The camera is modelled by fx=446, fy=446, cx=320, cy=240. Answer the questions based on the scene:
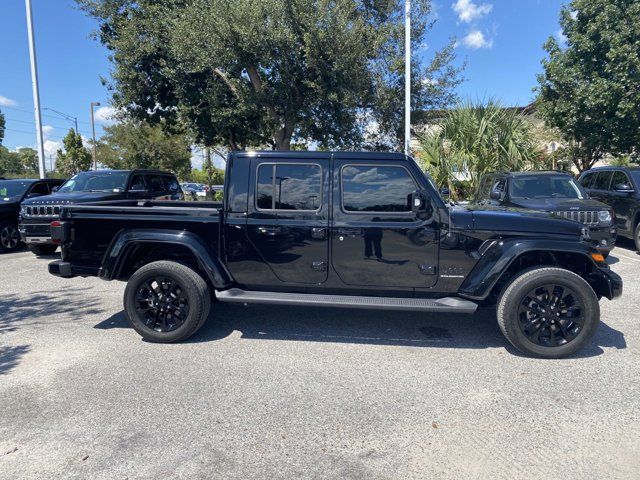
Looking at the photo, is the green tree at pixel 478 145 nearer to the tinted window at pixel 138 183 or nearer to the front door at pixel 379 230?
the tinted window at pixel 138 183

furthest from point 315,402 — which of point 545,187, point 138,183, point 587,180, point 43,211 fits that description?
point 587,180

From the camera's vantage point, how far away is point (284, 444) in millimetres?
2926

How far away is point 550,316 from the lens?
13.8 ft

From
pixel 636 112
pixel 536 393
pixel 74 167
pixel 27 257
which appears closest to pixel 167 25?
pixel 27 257

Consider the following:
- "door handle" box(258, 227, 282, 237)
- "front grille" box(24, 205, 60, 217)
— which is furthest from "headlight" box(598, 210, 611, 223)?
"front grille" box(24, 205, 60, 217)

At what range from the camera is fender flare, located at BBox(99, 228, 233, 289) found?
4.49 metres

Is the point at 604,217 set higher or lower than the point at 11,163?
lower

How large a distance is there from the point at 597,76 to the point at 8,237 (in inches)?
666

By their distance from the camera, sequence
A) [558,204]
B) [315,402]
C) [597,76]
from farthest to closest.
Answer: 1. [597,76]
2. [558,204]
3. [315,402]

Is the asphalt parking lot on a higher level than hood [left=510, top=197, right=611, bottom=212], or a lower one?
lower

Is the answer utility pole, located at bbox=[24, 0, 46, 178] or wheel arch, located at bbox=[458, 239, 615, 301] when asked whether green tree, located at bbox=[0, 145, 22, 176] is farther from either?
wheel arch, located at bbox=[458, 239, 615, 301]

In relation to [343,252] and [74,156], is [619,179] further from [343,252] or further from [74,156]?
[74,156]

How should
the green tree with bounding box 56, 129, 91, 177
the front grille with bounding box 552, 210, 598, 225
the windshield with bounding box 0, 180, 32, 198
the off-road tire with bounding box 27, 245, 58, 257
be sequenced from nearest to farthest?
the front grille with bounding box 552, 210, 598, 225, the off-road tire with bounding box 27, 245, 58, 257, the windshield with bounding box 0, 180, 32, 198, the green tree with bounding box 56, 129, 91, 177

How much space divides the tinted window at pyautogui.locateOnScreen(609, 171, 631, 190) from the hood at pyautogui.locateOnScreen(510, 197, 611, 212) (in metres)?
2.51
